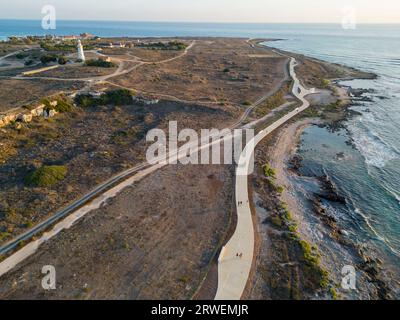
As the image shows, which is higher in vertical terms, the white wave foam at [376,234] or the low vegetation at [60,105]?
the low vegetation at [60,105]

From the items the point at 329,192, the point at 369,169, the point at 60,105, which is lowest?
the point at 329,192

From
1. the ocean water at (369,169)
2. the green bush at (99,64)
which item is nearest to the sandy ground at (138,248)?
the ocean water at (369,169)

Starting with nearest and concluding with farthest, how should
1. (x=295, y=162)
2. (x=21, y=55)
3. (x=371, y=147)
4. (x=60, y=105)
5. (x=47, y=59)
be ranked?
(x=295, y=162) < (x=371, y=147) < (x=60, y=105) < (x=47, y=59) < (x=21, y=55)

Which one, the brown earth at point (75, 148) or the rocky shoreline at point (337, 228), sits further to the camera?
the brown earth at point (75, 148)

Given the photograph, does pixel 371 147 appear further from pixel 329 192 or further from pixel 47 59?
pixel 47 59

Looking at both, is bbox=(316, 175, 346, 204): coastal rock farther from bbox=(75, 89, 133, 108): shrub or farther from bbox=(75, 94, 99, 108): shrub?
bbox=(75, 94, 99, 108): shrub

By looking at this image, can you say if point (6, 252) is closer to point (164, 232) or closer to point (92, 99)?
point (164, 232)

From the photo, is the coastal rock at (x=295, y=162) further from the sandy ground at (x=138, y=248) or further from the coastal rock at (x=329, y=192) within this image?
the sandy ground at (x=138, y=248)

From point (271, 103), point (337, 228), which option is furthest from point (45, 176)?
point (271, 103)

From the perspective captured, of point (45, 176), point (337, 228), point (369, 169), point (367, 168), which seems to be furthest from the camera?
point (367, 168)

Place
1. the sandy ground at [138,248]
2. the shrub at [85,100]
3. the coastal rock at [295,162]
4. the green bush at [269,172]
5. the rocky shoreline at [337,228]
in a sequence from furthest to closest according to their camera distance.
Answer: the shrub at [85,100], the coastal rock at [295,162], the green bush at [269,172], the rocky shoreline at [337,228], the sandy ground at [138,248]
